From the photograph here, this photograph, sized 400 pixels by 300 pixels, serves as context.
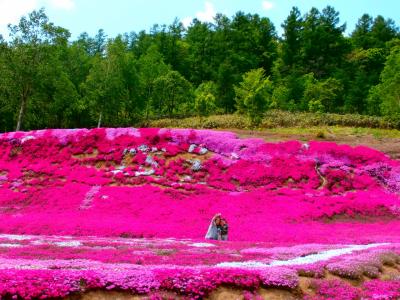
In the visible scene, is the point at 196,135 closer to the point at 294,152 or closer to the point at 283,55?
the point at 294,152

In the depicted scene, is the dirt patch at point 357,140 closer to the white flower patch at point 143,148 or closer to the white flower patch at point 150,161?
the white flower patch at point 143,148

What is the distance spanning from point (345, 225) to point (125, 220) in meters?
14.3

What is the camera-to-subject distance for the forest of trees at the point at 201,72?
59344mm

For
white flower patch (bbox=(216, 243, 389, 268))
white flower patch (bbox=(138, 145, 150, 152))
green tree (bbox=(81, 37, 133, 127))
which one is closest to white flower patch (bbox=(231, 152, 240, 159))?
white flower patch (bbox=(138, 145, 150, 152))

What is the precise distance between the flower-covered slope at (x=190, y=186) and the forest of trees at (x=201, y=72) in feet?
56.4

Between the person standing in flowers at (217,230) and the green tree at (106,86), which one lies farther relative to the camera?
the green tree at (106,86)

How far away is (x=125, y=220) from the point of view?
29391mm

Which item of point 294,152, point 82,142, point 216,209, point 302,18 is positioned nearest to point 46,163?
point 82,142

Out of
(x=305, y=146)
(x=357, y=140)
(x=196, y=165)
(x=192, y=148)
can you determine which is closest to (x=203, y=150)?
(x=192, y=148)

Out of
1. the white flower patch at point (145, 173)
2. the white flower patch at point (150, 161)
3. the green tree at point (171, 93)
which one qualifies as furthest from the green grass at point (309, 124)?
the white flower patch at point (145, 173)

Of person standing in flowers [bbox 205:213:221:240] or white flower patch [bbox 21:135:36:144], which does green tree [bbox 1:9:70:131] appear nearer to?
white flower patch [bbox 21:135:36:144]

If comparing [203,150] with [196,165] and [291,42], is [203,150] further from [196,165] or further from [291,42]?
[291,42]

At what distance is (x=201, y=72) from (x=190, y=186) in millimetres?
90067

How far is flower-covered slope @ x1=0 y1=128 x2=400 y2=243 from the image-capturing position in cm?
2736
